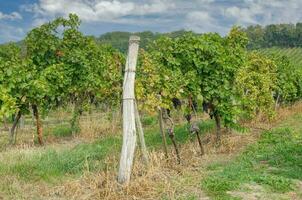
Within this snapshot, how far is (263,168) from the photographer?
927 centimetres

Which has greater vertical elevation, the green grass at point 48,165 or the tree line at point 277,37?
the tree line at point 277,37

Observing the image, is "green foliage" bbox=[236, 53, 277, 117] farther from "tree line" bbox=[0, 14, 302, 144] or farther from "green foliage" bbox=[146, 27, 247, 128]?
"green foliage" bbox=[146, 27, 247, 128]

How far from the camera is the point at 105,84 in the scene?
57.9ft

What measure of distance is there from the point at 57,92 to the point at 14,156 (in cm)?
599

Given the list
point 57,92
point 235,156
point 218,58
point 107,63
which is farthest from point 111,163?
point 107,63

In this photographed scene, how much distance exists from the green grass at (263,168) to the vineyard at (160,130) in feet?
0.08

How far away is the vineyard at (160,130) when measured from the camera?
7410 mm

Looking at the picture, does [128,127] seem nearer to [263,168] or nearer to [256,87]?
[263,168]

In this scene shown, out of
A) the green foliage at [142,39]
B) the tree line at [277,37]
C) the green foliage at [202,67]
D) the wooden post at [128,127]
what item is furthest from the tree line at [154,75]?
the tree line at [277,37]

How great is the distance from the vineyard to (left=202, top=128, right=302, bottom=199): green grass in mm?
23

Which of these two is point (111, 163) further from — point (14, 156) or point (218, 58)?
point (218, 58)

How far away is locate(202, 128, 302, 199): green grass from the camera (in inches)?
299

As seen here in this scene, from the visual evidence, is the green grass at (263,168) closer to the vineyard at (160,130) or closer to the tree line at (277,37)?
the vineyard at (160,130)

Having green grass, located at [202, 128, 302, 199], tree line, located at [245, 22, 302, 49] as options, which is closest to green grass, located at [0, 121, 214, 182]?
green grass, located at [202, 128, 302, 199]
